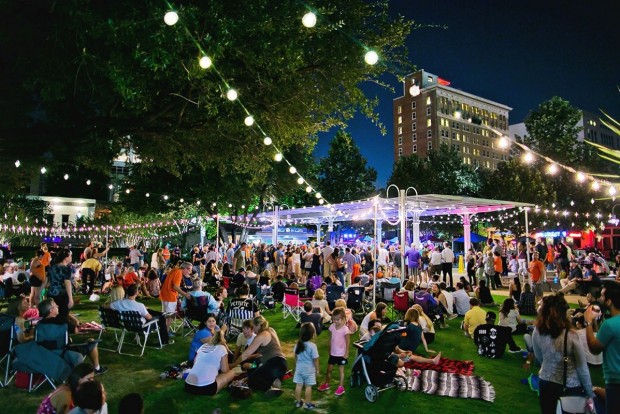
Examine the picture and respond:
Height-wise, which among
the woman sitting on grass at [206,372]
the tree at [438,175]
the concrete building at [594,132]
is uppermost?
the concrete building at [594,132]

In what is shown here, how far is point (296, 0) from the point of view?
651cm

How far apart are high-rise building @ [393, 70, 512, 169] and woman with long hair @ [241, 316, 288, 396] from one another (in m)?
80.3

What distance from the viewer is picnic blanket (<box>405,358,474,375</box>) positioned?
671cm

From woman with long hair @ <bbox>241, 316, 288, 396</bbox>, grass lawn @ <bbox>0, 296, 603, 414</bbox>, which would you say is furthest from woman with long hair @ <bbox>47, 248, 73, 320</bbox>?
woman with long hair @ <bbox>241, 316, 288, 396</bbox>

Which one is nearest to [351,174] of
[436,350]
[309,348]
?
[436,350]

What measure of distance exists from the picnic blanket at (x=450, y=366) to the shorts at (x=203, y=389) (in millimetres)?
3307

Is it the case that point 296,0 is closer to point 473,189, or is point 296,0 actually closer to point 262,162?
point 262,162

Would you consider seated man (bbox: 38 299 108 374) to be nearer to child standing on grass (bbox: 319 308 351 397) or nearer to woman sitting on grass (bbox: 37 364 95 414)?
woman sitting on grass (bbox: 37 364 95 414)

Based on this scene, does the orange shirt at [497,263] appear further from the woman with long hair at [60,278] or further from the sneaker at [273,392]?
the woman with long hair at [60,278]

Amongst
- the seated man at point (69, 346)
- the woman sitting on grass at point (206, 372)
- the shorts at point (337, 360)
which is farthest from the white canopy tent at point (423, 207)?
the seated man at point (69, 346)

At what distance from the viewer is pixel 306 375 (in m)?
5.20

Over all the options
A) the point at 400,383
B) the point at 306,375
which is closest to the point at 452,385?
the point at 400,383

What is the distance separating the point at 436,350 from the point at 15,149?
8873 millimetres

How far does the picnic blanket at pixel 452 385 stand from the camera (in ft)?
18.6
